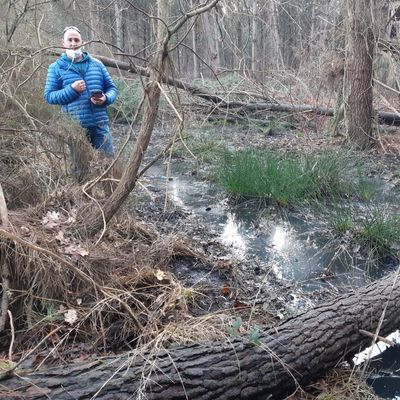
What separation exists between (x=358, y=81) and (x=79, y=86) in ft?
16.4

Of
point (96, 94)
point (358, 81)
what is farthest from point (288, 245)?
point (358, 81)

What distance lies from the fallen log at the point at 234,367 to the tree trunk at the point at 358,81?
538 cm

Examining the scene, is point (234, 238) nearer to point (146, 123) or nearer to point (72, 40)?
point (146, 123)

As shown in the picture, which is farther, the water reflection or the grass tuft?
the grass tuft

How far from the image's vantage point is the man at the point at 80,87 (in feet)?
14.0

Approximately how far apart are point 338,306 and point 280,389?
677 millimetres

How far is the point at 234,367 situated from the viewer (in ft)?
7.30

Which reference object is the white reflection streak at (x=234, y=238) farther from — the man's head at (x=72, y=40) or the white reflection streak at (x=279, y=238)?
the man's head at (x=72, y=40)

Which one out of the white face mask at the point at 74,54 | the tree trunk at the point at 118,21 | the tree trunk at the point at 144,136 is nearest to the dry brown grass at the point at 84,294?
the tree trunk at the point at 144,136

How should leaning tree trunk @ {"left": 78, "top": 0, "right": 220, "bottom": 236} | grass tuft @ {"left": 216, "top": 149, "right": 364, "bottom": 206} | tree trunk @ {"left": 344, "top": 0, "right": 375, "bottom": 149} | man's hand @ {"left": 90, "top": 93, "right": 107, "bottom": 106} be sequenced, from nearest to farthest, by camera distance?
1. leaning tree trunk @ {"left": 78, "top": 0, "right": 220, "bottom": 236}
2. man's hand @ {"left": 90, "top": 93, "right": 107, "bottom": 106}
3. grass tuft @ {"left": 216, "top": 149, "right": 364, "bottom": 206}
4. tree trunk @ {"left": 344, "top": 0, "right": 375, "bottom": 149}

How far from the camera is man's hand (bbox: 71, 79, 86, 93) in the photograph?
4.21 m

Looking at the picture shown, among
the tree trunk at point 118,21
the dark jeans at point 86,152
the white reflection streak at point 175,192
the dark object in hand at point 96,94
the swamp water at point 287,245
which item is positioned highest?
the tree trunk at point 118,21

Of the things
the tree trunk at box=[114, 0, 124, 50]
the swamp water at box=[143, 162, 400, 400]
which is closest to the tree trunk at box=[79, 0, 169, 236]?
the swamp water at box=[143, 162, 400, 400]

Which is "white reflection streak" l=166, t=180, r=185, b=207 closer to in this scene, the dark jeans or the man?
the dark jeans
